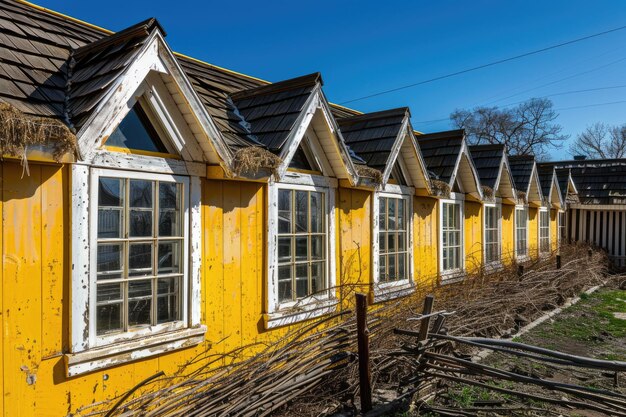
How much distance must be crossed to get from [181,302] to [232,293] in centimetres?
71

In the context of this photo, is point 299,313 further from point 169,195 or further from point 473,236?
point 473,236

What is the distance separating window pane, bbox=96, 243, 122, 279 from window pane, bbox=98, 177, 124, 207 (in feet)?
1.23

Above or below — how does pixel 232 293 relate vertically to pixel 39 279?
below

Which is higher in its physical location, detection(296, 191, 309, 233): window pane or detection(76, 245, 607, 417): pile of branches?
detection(296, 191, 309, 233): window pane

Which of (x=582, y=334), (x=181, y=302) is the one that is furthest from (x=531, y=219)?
(x=181, y=302)

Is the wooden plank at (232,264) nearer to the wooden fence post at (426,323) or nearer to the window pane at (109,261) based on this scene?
the window pane at (109,261)

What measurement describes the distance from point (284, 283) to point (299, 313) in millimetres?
429

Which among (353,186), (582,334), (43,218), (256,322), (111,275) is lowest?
(582,334)

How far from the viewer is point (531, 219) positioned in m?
15.8

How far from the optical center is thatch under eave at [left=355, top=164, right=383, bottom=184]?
7250 millimetres

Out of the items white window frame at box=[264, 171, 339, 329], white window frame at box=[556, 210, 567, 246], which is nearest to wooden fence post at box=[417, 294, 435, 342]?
white window frame at box=[264, 171, 339, 329]

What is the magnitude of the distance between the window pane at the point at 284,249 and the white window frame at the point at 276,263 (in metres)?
0.19

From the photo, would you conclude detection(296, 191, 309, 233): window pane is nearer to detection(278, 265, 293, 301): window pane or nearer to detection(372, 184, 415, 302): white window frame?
detection(278, 265, 293, 301): window pane

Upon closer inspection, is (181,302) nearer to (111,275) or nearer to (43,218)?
(111,275)
